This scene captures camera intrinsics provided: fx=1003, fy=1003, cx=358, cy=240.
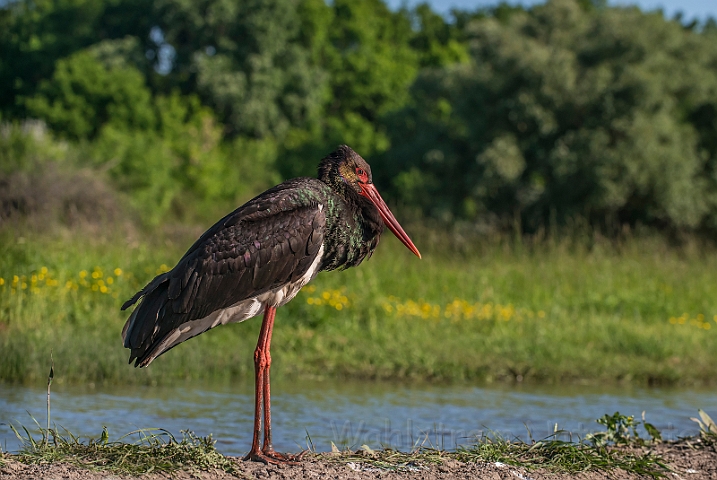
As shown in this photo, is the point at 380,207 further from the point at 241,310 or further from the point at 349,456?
the point at 349,456

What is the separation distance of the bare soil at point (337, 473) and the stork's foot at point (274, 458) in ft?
0.13

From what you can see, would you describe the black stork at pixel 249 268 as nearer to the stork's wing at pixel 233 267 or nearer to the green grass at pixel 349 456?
the stork's wing at pixel 233 267

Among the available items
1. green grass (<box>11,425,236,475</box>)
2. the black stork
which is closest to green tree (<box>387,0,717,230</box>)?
the black stork

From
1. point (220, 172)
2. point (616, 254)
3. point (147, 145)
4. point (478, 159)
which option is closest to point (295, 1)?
point (220, 172)

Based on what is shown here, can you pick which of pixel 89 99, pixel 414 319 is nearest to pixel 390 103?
pixel 89 99

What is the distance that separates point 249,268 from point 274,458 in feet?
2.93

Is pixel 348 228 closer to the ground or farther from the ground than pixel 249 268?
farther from the ground

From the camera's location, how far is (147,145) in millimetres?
29891

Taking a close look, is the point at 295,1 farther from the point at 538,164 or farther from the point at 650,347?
the point at 650,347

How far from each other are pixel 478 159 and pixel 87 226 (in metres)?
10.2

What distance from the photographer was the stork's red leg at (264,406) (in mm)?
4598

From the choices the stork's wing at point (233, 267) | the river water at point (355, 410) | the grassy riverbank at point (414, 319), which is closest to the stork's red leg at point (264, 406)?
the stork's wing at point (233, 267)

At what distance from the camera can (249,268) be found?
4.77 m

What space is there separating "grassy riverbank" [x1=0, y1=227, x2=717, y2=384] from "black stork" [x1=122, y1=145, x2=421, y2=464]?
3091mm
